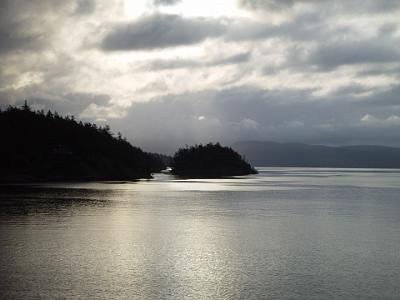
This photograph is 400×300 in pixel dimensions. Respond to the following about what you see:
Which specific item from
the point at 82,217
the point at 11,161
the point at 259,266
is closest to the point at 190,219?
the point at 82,217

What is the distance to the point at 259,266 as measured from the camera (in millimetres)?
35156

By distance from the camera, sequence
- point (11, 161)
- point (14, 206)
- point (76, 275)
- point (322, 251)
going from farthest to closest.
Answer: point (11, 161) → point (14, 206) → point (322, 251) → point (76, 275)

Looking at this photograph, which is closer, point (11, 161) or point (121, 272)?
point (121, 272)

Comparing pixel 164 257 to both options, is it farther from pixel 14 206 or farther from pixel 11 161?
pixel 11 161

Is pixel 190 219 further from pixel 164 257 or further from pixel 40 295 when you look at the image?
pixel 40 295

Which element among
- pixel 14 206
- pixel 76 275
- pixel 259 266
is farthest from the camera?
pixel 14 206

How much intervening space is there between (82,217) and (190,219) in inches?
616

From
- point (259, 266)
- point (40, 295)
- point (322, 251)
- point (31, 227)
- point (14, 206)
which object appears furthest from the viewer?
point (14, 206)

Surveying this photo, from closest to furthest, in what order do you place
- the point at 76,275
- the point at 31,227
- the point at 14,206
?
the point at 76,275 → the point at 31,227 → the point at 14,206

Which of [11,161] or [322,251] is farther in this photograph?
[11,161]

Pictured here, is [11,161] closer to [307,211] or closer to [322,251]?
[307,211]

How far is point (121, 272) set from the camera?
3272cm

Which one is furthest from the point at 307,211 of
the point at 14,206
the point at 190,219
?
the point at 14,206

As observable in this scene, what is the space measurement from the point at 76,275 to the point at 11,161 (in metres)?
183
